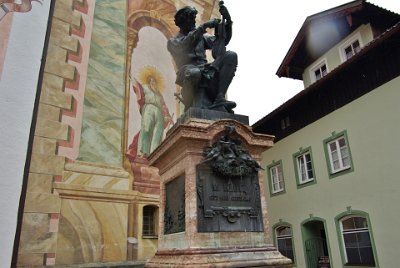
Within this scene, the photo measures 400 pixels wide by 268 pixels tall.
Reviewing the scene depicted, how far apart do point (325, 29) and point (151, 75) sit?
8.46 m

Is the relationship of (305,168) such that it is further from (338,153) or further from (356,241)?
(356,241)

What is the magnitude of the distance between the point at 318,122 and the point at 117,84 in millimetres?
7672

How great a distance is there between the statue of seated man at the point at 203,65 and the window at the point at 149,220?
5.61 m

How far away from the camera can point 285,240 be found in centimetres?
1474

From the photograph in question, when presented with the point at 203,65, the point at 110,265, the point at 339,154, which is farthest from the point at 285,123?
the point at 203,65

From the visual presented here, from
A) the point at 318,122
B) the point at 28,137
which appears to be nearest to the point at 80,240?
the point at 28,137

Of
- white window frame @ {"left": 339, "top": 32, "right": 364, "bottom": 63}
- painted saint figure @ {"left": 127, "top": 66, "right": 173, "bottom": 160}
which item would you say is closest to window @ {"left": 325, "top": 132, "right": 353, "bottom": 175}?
white window frame @ {"left": 339, "top": 32, "right": 364, "bottom": 63}

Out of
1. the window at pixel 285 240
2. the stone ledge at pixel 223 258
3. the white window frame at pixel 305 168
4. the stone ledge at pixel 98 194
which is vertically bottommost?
the stone ledge at pixel 223 258

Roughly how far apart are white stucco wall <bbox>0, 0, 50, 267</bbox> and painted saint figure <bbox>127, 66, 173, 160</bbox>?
308 cm

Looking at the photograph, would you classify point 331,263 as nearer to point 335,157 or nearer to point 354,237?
point 354,237

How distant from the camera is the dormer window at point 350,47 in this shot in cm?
1335

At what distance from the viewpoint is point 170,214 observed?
3910 mm

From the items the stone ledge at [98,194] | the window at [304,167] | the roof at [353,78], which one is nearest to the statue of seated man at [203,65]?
the stone ledge at [98,194]

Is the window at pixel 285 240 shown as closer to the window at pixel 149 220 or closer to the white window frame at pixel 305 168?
the white window frame at pixel 305 168
